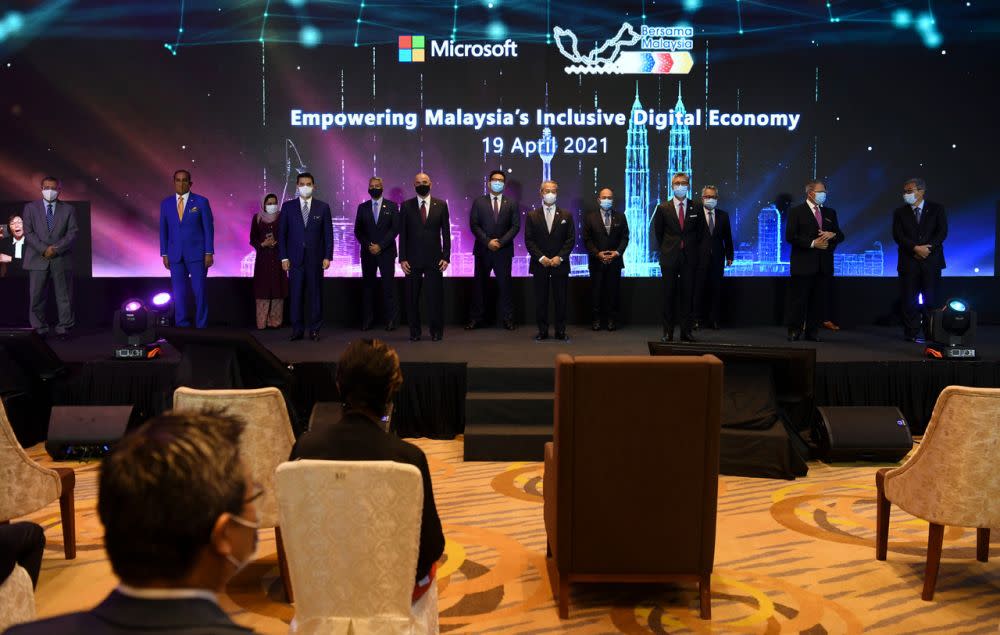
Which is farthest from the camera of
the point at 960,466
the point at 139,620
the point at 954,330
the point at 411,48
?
the point at 411,48

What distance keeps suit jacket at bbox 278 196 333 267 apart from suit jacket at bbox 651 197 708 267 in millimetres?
2875

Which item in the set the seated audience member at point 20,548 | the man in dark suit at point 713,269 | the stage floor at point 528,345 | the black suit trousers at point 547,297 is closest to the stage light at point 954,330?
the stage floor at point 528,345

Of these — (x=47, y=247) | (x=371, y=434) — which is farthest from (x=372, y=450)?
(x=47, y=247)

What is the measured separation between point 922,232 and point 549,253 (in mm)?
3228

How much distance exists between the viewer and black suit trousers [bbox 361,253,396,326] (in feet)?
28.1

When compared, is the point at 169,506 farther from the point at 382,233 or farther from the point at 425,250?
the point at 382,233

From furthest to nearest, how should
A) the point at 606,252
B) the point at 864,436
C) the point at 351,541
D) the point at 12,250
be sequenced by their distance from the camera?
1. the point at 12,250
2. the point at 606,252
3. the point at 864,436
4. the point at 351,541

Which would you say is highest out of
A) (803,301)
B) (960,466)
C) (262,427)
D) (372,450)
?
(803,301)

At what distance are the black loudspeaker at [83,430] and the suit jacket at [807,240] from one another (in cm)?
555

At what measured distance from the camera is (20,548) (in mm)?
2756

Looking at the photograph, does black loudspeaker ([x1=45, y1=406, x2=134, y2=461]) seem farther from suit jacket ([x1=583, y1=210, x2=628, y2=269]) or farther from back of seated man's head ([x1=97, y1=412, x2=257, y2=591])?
back of seated man's head ([x1=97, y1=412, x2=257, y2=591])

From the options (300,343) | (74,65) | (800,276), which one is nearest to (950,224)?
(800,276)

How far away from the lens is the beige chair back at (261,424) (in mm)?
3572

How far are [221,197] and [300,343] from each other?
2663 millimetres
